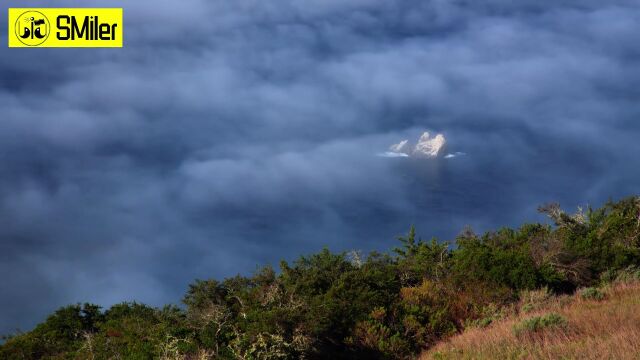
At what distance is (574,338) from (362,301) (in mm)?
7194

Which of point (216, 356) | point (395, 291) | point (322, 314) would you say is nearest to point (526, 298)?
point (395, 291)

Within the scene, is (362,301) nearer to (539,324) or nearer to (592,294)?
(539,324)

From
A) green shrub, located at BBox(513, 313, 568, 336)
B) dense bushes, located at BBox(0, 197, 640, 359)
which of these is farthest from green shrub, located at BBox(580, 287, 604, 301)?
green shrub, located at BBox(513, 313, 568, 336)

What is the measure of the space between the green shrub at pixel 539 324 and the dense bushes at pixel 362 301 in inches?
4.2

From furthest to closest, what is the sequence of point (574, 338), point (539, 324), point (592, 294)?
1. point (592, 294)
2. point (539, 324)
3. point (574, 338)

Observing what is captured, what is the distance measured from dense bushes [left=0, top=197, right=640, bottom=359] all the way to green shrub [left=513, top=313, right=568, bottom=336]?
0.11m

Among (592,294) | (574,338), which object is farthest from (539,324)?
(592,294)

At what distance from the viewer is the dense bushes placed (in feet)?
49.7

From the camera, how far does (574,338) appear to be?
1266 centimetres

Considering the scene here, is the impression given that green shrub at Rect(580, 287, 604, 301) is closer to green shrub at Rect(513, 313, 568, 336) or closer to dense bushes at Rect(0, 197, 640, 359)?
dense bushes at Rect(0, 197, 640, 359)

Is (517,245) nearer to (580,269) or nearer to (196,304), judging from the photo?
(580,269)

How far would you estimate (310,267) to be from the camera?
2358 cm

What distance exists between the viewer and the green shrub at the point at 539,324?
1398 centimetres

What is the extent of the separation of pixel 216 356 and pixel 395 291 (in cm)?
918
